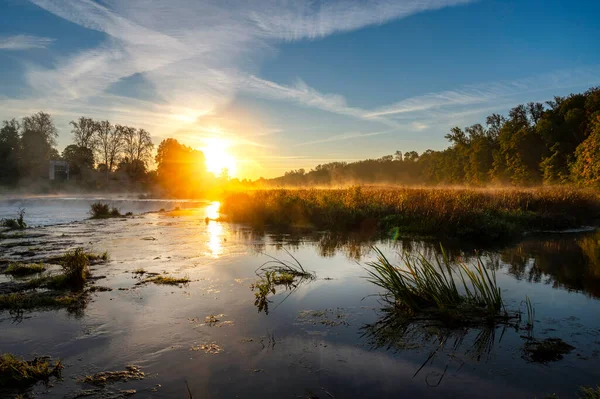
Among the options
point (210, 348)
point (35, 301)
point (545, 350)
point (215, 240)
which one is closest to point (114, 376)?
point (210, 348)

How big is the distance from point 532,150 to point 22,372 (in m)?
64.2

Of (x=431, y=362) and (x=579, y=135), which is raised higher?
(x=579, y=135)

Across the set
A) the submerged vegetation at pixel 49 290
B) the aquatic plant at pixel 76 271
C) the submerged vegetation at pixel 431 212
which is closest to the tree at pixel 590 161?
the submerged vegetation at pixel 431 212

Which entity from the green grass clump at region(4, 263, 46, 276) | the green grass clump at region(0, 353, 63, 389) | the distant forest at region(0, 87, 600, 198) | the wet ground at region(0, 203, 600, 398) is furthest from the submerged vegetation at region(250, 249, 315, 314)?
the distant forest at region(0, 87, 600, 198)

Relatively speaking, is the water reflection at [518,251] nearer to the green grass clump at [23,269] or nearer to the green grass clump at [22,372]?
the green grass clump at [23,269]

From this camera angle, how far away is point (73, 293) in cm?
734

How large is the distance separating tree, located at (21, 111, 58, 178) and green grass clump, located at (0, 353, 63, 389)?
74057 mm

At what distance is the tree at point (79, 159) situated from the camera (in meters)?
70.2

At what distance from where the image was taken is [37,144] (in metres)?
65.4

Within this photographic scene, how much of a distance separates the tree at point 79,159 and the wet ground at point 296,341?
235ft

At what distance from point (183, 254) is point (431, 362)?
9337 millimetres

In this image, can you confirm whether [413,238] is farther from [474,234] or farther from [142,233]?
[142,233]

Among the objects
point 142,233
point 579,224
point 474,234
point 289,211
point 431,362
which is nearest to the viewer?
point 431,362

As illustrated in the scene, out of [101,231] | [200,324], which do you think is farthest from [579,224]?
[101,231]
